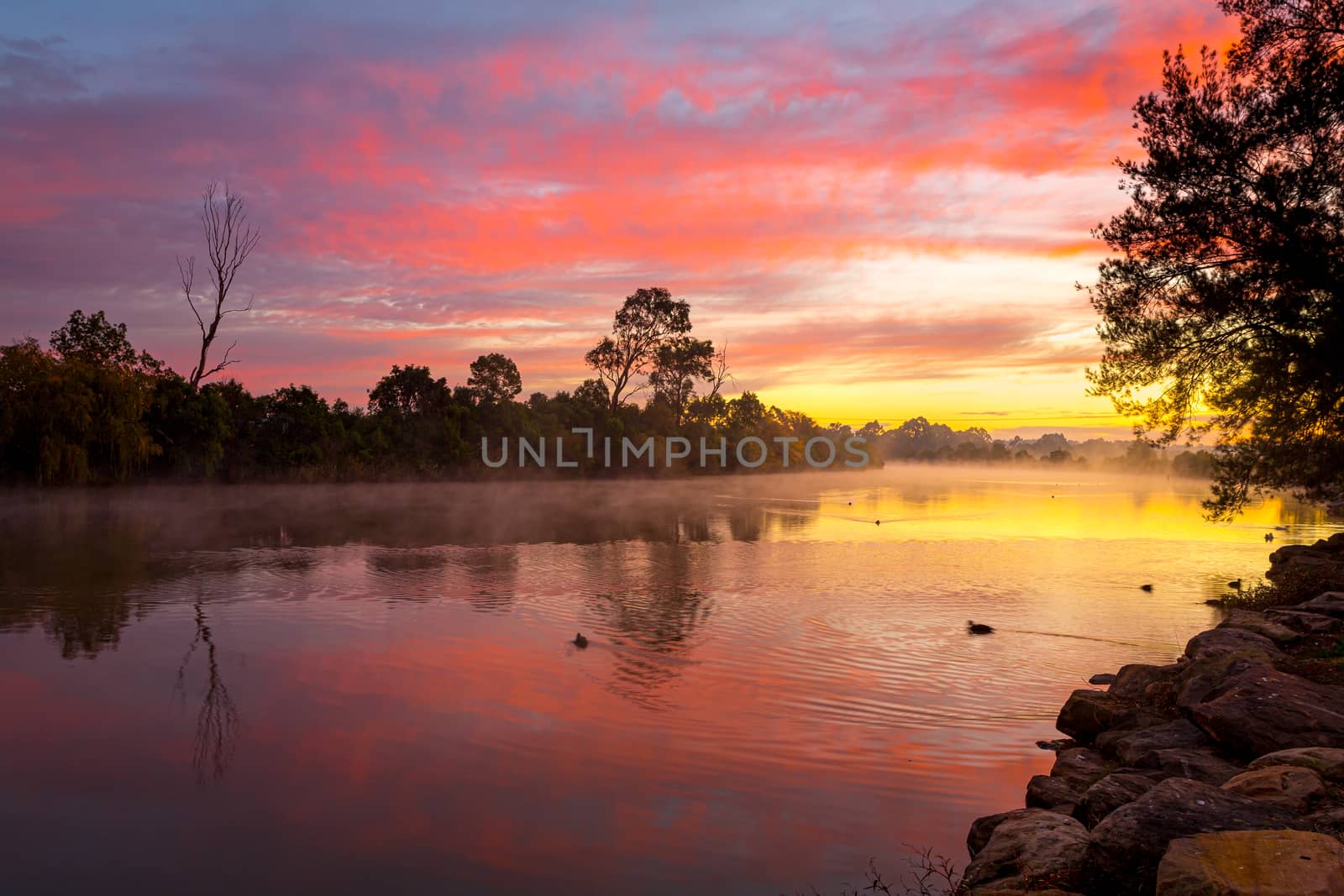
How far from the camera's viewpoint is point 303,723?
13273 mm

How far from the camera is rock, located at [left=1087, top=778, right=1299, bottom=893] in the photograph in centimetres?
639

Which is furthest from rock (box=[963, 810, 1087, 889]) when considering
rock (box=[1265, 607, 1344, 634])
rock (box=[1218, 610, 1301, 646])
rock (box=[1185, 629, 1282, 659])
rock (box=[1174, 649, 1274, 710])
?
rock (box=[1265, 607, 1344, 634])

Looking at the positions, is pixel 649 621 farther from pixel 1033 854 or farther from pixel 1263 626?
pixel 1033 854

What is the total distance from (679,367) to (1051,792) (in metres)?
99.4

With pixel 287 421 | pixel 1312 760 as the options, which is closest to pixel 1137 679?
pixel 1312 760

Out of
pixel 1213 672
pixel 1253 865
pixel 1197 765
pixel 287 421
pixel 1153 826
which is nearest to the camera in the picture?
pixel 1253 865

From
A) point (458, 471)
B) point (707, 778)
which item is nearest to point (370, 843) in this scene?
point (707, 778)

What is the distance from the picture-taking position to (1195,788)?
7.03 m

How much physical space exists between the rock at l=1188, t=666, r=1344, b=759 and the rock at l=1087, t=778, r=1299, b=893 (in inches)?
104

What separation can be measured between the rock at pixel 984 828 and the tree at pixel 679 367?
9754cm

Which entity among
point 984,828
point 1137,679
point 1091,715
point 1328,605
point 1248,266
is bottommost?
point 984,828

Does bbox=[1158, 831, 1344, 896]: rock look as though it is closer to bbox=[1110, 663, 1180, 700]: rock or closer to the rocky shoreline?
the rocky shoreline

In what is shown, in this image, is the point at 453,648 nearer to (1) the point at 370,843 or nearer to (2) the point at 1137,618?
(1) the point at 370,843

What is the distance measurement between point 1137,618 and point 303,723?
65.4 ft
